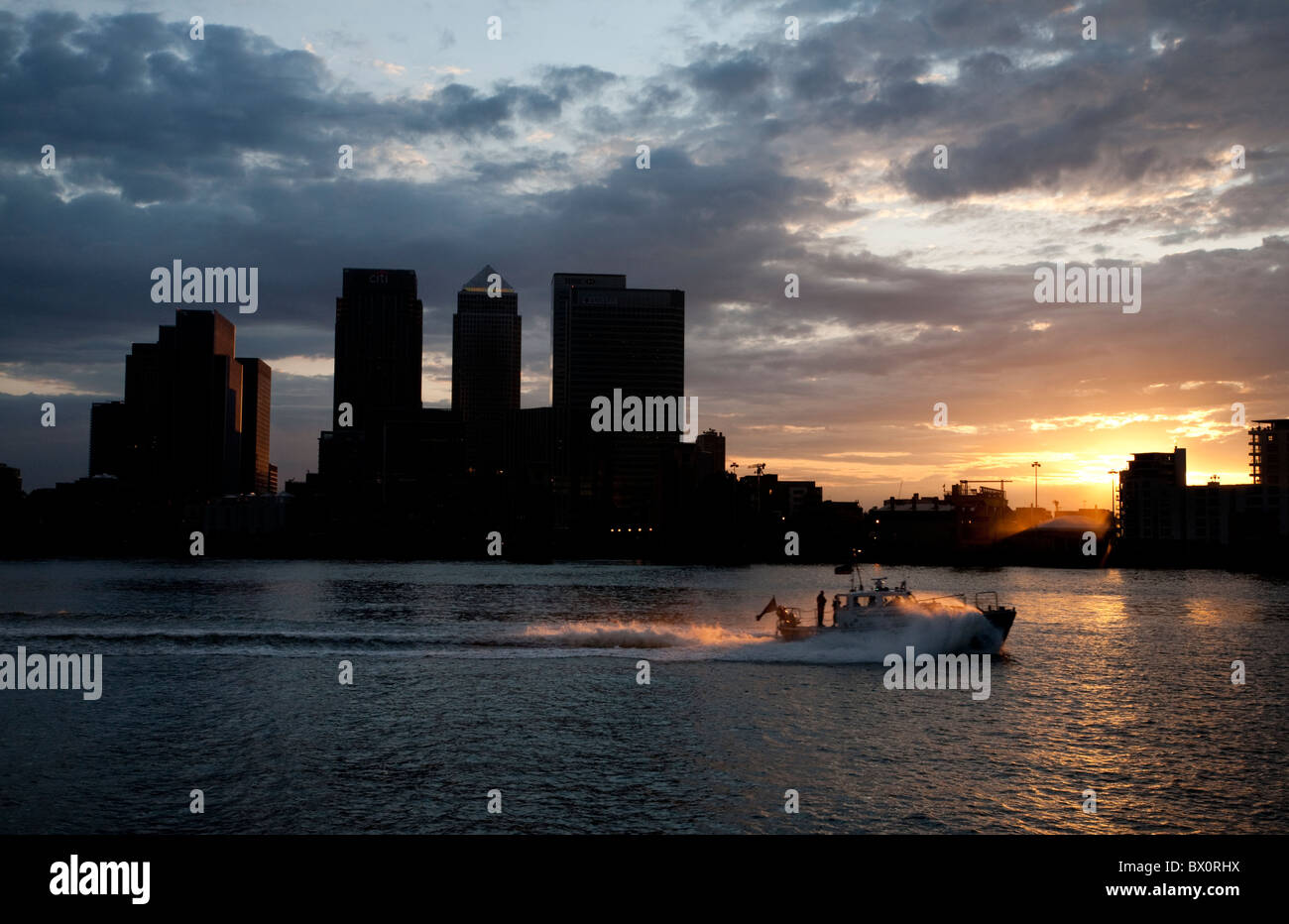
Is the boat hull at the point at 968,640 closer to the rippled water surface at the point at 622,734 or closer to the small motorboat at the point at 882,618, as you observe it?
the small motorboat at the point at 882,618

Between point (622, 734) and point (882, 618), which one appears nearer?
point (622, 734)

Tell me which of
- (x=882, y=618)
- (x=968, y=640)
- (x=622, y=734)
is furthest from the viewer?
(x=968, y=640)

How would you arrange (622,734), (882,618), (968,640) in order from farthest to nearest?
(968,640)
(882,618)
(622,734)

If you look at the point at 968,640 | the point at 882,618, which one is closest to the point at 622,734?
the point at 882,618

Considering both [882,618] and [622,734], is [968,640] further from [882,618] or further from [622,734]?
[622,734]

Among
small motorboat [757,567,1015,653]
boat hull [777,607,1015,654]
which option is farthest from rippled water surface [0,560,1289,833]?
small motorboat [757,567,1015,653]

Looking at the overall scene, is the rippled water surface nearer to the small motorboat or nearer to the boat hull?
the boat hull

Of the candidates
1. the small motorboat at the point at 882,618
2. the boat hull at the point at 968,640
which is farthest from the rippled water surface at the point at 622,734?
the small motorboat at the point at 882,618
